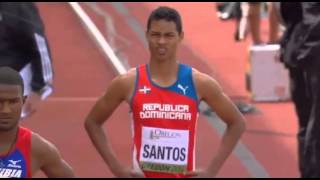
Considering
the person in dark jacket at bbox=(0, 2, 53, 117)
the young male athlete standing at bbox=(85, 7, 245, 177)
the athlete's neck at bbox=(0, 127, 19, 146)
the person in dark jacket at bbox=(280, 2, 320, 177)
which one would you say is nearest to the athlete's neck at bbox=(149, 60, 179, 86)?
the young male athlete standing at bbox=(85, 7, 245, 177)

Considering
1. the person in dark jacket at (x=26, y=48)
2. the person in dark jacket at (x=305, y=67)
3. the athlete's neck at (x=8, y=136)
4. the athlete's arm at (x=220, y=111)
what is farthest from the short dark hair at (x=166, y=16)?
the person in dark jacket at (x=305, y=67)

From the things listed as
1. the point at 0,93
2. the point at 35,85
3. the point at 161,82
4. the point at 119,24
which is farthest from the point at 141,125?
the point at 119,24

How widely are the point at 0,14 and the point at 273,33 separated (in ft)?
22.4

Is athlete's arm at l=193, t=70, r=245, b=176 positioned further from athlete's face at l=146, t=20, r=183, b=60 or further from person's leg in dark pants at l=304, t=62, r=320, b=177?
person's leg in dark pants at l=304, t=62, r=320, b=177

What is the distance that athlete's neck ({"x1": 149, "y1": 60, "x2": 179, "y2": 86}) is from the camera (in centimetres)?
485

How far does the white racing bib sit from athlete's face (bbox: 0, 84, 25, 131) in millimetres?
816

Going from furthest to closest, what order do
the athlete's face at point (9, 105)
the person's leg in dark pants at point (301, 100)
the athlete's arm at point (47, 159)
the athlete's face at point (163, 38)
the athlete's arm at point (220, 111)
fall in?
the person's leg in dark pants at point (301, 100), the athlete's arm at point (220, 111), the athlete's face at point (163, 38), the athlete's arm at point (47, 159), the athlete's face at point (9, 105)

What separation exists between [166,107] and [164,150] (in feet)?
0.84

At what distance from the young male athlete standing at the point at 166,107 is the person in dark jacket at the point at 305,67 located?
1865mm

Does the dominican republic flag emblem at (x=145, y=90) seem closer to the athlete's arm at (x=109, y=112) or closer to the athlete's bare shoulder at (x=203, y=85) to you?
the athlete's arm at (x=109, y=112)

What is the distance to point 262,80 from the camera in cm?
1051

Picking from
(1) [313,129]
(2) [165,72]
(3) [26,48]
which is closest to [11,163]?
(2) [165,72]

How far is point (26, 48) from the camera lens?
19.2 feet

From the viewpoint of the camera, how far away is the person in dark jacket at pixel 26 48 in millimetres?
5766
